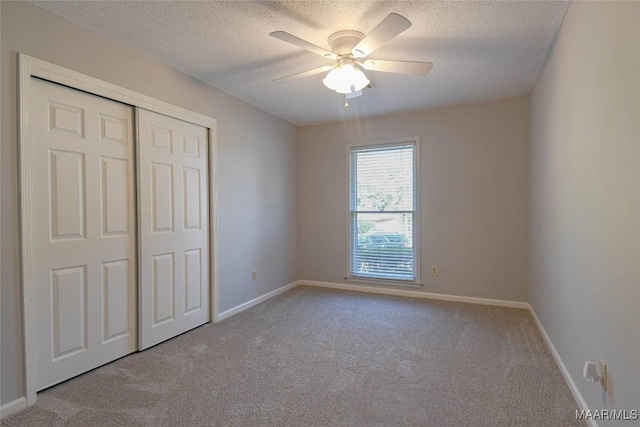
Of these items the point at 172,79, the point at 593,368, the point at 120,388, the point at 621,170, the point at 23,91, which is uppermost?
the point at 172,79

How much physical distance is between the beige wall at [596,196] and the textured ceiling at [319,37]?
32 cm

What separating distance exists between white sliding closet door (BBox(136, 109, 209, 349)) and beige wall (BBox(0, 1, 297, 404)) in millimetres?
222

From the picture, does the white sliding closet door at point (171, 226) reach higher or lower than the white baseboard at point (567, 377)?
higher

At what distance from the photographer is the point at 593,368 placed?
162cm

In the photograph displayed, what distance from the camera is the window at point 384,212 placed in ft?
14.3

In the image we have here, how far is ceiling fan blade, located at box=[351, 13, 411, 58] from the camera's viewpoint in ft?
5.85

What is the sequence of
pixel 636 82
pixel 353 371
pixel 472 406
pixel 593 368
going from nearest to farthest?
pixel 636 82 → pixel 593 368 → pixel 472 406 → pixel 353 371

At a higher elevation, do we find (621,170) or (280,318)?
(621,170)

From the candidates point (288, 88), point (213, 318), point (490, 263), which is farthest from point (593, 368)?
point (288, 88)

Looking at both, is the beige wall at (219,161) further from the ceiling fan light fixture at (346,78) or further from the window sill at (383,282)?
the ceiling fan light fixture at (346,78)

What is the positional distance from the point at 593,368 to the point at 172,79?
11.7 ft

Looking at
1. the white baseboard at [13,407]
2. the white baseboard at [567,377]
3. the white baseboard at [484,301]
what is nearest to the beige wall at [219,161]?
the white baseboard at [13,407]

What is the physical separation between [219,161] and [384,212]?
89.8 inches

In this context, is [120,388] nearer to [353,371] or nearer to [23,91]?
[353,371]
